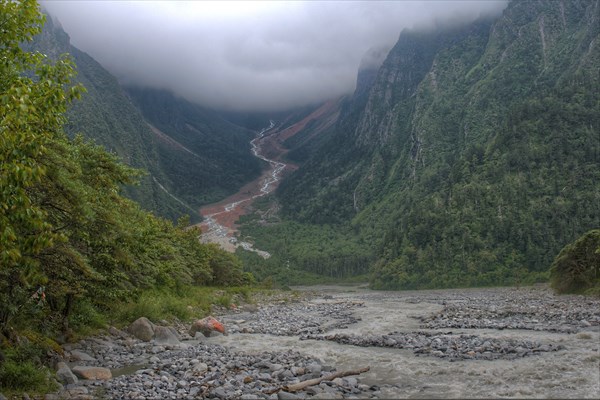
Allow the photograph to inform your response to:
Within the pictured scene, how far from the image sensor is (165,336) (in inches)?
896

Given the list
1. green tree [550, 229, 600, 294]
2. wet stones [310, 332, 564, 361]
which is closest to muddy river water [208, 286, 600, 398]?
wet stones [310, 332, 564, 361]

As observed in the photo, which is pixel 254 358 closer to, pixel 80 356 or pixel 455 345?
pixel 80 356

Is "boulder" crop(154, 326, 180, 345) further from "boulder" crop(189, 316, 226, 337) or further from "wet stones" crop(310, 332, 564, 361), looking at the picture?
"wet stones" crop(310, 332, 564, 361)

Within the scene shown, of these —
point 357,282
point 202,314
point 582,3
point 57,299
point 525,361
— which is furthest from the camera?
point 582,3

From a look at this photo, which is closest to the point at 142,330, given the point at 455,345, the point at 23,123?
the point at 455,345

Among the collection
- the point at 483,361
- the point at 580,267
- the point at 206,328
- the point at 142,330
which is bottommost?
the point at 206,328

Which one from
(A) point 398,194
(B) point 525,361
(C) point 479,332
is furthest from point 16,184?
(A) point 398,194

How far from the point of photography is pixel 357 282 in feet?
470

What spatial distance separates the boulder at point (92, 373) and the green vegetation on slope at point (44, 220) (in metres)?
1.24

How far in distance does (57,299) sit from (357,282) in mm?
128703

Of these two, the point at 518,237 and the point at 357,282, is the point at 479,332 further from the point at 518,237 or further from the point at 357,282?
the point at 357,282

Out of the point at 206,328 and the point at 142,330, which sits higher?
the point at 142,330

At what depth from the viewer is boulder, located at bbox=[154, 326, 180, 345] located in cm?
2224

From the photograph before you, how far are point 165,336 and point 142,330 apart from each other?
133 centimetres
